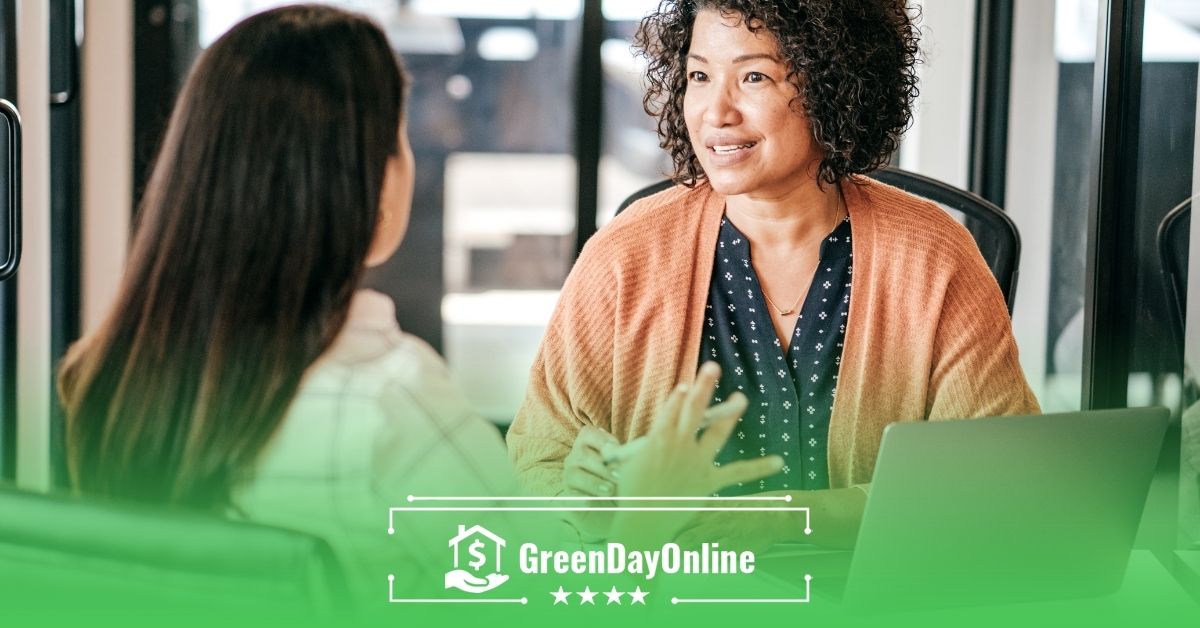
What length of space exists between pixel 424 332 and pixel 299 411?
201mm

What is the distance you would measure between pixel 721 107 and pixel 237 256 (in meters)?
0.47

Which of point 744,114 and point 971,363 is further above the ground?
point 744,114

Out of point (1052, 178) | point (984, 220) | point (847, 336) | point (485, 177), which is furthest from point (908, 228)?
point (485, 177)

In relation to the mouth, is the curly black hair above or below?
above

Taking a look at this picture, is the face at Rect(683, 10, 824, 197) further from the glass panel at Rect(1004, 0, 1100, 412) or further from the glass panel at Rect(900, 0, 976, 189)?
the glass panel at Rect(1004, 0, 1100, 412)

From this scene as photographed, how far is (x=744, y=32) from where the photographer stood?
1.15 meters

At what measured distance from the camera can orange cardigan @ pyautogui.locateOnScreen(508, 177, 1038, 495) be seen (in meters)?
1.20

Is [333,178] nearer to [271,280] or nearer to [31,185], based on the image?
[271,280]

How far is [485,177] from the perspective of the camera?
2941 millimetres

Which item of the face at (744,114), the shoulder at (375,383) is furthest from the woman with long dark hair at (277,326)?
the face at (744,114)

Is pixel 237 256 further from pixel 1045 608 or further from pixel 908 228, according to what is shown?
pixel 1045 608

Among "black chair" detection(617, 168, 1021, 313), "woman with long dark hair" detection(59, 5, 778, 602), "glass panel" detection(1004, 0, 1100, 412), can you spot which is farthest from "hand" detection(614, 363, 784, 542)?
"glass panel" detection(1004, 0, 1100, 412)

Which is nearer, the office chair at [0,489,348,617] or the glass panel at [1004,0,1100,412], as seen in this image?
the office chair at [0,489,348,617]

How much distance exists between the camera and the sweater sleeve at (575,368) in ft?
4.00
